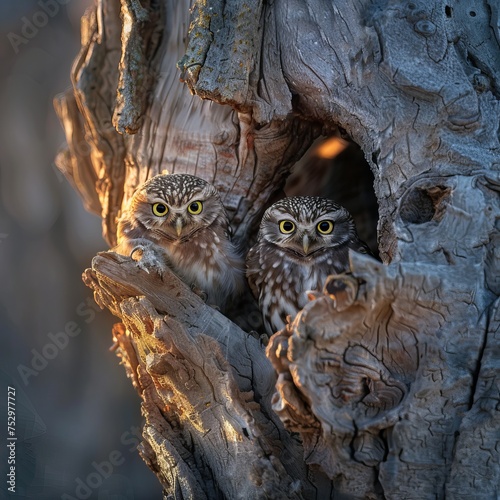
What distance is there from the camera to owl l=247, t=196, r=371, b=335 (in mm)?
3893

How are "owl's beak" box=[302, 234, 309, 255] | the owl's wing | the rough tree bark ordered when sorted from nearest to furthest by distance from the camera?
the rough tree bark → "owl's beak" box=[302, 234, 309, 255] → the owl's wing

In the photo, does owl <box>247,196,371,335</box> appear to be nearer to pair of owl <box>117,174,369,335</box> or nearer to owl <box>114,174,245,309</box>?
pair of owl <box>117,174,369,335</box>

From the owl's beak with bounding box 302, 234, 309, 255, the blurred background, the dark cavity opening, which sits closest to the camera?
the owl's beak with bounding box 302, 234, 309, 255

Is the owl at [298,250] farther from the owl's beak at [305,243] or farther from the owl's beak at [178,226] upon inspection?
the owl's beak at [178,226]

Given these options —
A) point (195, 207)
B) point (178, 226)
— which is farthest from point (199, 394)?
point (195, 207)

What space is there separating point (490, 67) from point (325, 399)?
1867 mm

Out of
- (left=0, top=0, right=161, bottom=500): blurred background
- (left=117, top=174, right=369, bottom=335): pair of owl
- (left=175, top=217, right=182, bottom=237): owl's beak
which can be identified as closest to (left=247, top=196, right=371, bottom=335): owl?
(left=117, top=174, right=369, bottom=335): pair of owl

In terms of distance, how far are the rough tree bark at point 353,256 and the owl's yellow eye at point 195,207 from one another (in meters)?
0.26

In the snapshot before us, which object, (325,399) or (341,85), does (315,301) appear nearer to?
(325,399)

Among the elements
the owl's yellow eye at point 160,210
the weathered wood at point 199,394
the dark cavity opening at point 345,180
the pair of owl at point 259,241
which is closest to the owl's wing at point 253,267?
the pair of owl at point 259,241

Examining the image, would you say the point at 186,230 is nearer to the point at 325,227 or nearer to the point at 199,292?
the point at 199,292

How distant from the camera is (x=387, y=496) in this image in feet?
8.89

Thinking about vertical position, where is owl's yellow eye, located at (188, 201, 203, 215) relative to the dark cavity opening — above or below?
below

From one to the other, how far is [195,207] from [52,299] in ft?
7.79
